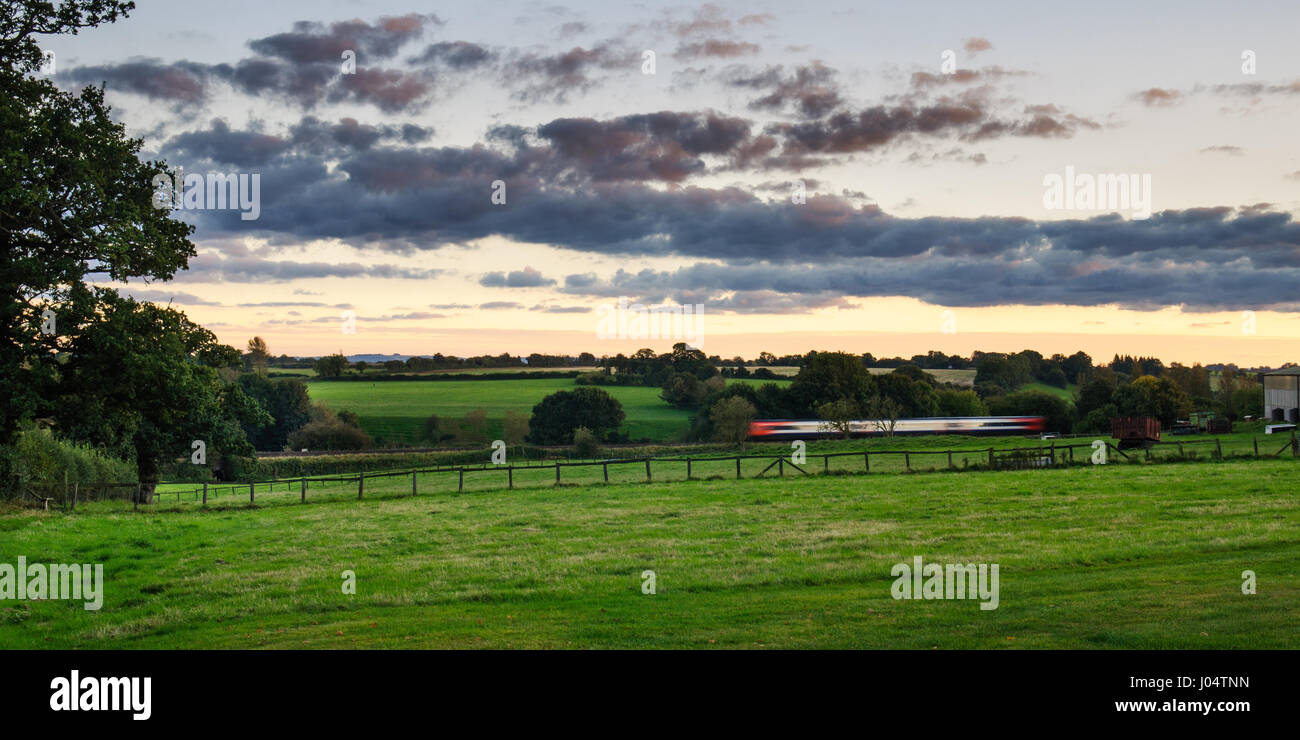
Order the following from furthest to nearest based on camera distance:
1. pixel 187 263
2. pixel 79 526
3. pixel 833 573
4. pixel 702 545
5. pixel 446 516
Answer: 1. pixel 187 263
2. pixel 446 516
3. pixel 79 526
4. pixel 702 545
5. pixel 833 573

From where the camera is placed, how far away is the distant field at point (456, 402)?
10981cm

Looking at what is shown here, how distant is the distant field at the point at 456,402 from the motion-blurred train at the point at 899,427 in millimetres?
14451

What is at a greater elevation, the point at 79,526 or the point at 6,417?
the point at 6,417

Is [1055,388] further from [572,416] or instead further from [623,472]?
[623,472]

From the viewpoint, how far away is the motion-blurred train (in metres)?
85.8

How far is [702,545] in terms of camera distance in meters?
20.9

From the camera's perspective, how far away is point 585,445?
90.8 metres

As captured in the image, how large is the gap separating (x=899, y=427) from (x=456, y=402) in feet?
225

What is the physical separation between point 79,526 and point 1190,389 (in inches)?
5478

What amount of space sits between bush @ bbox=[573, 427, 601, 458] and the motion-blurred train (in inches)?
639
